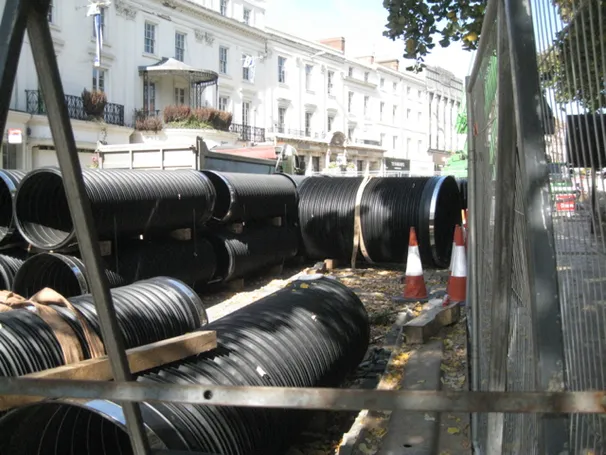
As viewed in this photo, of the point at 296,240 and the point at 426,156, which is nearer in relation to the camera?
the point at 296,240

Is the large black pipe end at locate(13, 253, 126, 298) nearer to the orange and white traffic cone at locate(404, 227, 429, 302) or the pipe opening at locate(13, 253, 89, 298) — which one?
the pipe opening at locate(13, 253, 89, 298)

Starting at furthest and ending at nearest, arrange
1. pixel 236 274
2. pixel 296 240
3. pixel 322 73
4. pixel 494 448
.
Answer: pixel 322 73 → pixel 296 240 → pixel 236 274 → pixel 494 448

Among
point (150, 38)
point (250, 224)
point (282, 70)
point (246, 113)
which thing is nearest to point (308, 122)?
point (282, 70)

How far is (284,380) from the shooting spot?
3.79 metres

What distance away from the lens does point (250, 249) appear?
9.57 m

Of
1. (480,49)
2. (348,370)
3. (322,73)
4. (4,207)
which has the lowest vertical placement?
(348,370)

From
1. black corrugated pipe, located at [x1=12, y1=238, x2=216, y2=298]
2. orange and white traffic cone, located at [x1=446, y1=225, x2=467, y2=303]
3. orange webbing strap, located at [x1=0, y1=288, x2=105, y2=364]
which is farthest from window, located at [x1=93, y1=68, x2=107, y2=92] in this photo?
orange webbing strap, located at [x1=0, y1=288, x2=105, y2=364]

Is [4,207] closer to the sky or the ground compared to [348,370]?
closer to the sky

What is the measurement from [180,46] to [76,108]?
9.03 metres

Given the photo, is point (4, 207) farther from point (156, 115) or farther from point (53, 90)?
point (156, 115)

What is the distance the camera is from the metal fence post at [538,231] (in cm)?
106

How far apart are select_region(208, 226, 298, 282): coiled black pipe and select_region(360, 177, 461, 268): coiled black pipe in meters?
1.50

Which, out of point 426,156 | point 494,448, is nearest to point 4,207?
point 494,448

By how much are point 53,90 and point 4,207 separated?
7347mm
